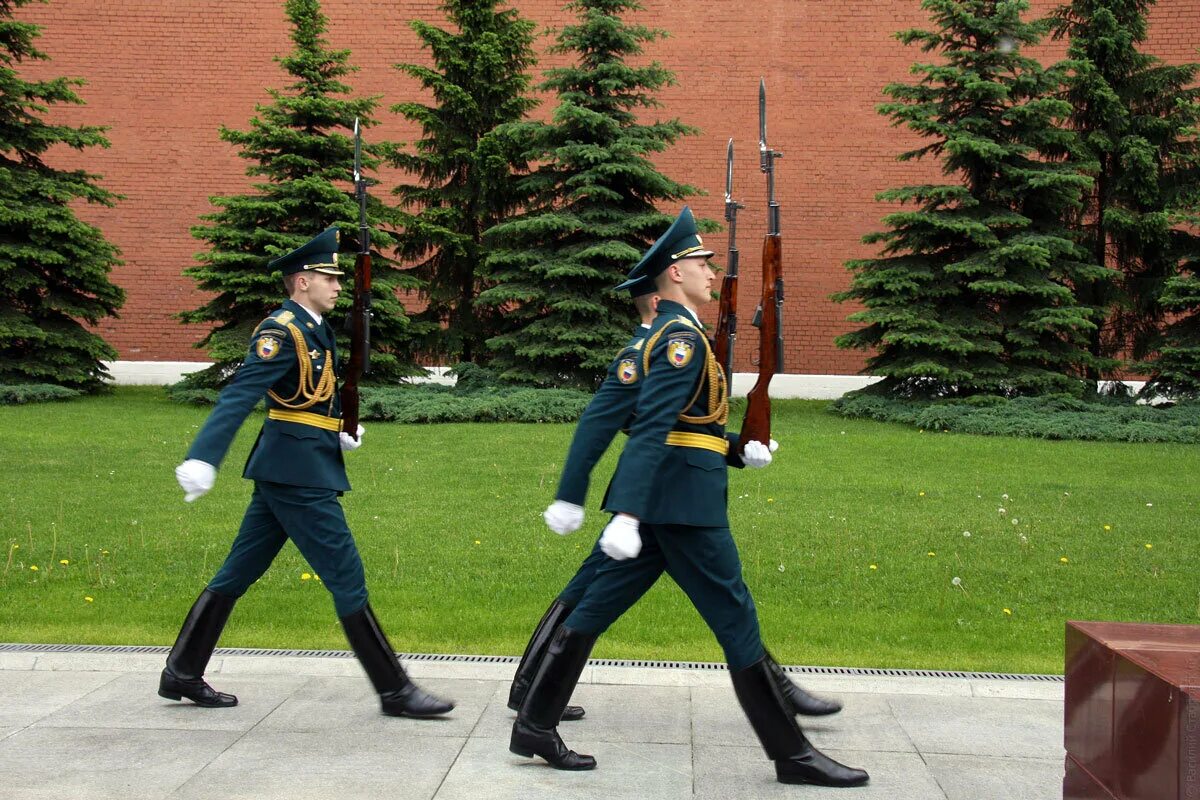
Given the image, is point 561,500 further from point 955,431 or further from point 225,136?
point 225,136

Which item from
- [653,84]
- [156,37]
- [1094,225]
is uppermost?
[156,37]

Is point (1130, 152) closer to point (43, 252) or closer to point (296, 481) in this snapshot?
point (296, 481)

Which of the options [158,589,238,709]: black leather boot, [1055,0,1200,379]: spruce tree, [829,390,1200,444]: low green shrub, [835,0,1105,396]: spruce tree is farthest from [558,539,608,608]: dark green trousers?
[1055,0,1200,379]: spruce tree

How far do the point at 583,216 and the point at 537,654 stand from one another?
36.6ft

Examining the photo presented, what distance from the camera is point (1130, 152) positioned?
15.1 metres

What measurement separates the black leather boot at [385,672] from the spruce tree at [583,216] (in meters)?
9.99

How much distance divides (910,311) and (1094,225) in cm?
341

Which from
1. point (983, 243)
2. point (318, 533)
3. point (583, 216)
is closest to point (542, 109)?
point (583, 216)

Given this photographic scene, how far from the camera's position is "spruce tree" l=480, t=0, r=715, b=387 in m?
14.6

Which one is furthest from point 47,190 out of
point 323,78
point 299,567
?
point 299,567

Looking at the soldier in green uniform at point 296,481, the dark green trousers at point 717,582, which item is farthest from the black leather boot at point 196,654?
the dark green trousers at point 717,582

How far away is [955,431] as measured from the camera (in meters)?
13.3

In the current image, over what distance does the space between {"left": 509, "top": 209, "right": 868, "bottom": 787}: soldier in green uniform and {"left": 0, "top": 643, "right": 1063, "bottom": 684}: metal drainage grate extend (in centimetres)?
122

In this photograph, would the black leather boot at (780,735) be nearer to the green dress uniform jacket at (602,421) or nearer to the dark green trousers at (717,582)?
the dark green trousers at (717,582)
